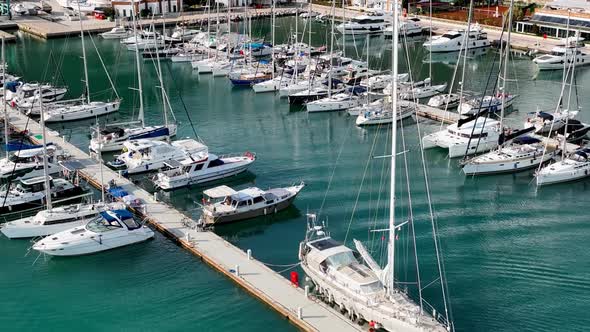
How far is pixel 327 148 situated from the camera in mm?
59594

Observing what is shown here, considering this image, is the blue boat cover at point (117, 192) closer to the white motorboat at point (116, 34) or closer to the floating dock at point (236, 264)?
the floating dock at point (236, 264)

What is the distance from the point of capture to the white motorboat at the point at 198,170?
50.8 m

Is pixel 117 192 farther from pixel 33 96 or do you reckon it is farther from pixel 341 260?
pixel 33 96

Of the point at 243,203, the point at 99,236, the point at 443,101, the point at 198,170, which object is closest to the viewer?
the point at 99,236

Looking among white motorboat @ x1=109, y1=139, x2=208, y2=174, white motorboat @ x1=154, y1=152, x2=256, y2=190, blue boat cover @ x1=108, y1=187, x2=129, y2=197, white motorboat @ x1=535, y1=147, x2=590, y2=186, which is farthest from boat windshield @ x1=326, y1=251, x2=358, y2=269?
white motorboat @ x1=535, y1=147, x2=590, y2=186

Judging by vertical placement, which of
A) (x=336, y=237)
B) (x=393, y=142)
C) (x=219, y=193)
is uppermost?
(x=393, y=142)

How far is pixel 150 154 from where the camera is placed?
5394 cm

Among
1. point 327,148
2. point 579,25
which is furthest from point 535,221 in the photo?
point 579,25

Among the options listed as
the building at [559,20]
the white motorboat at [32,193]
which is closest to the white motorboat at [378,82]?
the building at [559,20]

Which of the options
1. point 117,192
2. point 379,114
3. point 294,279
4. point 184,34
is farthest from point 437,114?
point 184,34

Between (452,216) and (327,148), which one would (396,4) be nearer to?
(452,216)

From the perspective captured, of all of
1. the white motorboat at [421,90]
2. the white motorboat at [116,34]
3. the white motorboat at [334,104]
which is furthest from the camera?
the white motorboat at [116,34]

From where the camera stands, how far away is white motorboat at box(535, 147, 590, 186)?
51.2 meters

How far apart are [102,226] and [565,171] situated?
1189 inches
